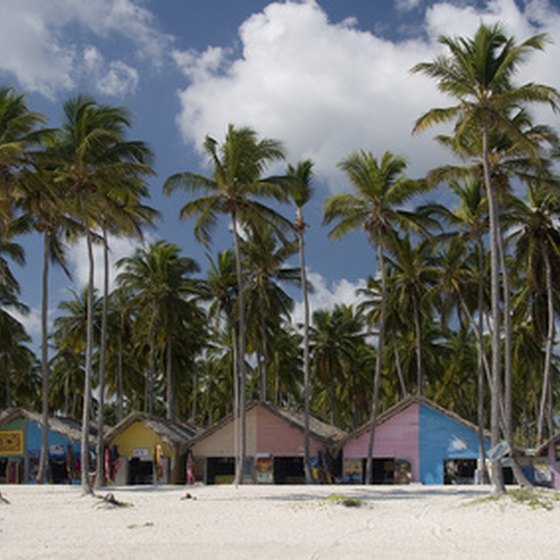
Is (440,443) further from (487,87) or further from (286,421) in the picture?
(487,87)

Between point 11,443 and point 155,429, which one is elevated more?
point 155,429

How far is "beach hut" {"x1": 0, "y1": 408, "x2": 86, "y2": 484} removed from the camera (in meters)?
37.8

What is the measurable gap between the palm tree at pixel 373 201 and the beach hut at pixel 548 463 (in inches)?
262

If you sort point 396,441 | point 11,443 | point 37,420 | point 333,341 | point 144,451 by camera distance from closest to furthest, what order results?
point 396,441
point 144,451
point 37,420
point 11,443
point 333,341

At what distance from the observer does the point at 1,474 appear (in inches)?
1507

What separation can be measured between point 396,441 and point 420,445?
1.13m

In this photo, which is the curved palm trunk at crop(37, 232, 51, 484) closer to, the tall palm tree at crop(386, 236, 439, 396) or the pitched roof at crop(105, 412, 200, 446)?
the pitched roof at crop(105, 412, 200, 446)

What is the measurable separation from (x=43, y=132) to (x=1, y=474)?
18948 mm

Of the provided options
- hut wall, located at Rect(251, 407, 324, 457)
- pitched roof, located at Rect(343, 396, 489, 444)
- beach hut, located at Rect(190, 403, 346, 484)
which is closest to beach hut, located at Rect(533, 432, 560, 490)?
pitched roof, located at Rect(343, 396, 489, 444)

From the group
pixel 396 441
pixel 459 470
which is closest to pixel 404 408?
pixel 396 441

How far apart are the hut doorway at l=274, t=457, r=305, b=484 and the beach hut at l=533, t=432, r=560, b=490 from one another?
33.4 ft

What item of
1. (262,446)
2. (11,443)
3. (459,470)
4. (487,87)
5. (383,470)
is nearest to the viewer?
(487,87)

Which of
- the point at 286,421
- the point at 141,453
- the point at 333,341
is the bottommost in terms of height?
the point at 141,453

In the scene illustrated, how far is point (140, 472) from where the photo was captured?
38.6m
